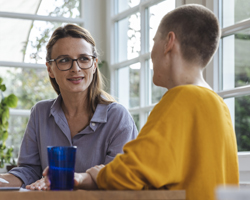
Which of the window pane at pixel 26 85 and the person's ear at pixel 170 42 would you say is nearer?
the person's ear at pixel 170 42

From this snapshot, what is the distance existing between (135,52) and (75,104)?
1.51m

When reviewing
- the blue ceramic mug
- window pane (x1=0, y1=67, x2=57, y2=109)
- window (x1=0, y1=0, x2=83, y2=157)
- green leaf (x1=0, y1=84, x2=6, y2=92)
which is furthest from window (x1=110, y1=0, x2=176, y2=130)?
the blue ceramic mug

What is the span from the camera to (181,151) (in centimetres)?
107

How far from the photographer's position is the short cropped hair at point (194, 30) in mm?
1219

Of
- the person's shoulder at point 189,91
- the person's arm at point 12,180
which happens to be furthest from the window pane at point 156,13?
the person's shoulder at point 189,91

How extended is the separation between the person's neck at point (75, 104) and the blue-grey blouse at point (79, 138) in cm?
4

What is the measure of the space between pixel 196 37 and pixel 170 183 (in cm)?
44

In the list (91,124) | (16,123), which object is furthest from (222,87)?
(16,123)

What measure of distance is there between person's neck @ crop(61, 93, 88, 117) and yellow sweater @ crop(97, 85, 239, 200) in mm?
1011

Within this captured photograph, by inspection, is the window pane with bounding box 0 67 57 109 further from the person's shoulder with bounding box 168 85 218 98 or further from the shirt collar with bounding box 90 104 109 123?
the person's shoulder with bounding box 168 85 218 98

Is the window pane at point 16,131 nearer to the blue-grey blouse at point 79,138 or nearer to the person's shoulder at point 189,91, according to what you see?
the blue-grey blouse at point 79,138

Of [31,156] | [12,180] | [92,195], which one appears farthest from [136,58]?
[92,195]

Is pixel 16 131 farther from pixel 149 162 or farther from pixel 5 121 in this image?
pixel 149 162

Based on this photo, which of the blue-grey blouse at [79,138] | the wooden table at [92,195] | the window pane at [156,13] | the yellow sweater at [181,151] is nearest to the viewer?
the wooden table at [92,195]
